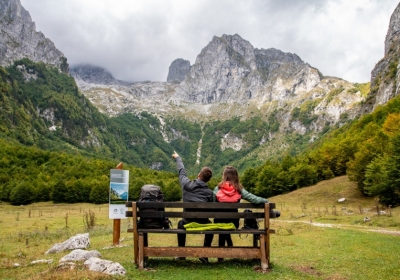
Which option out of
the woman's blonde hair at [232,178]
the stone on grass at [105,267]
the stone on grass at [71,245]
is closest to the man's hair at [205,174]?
the woman's blonde hair at [232,178]

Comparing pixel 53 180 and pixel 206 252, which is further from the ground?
pixel 53 180

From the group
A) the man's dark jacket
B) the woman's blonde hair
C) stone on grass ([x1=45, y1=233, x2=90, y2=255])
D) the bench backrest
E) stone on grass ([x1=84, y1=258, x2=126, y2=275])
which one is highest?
the woman's blonde hair

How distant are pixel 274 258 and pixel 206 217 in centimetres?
380

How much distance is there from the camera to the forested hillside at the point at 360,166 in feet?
142

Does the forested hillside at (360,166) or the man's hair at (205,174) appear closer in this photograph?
the man's hair at (205,174)

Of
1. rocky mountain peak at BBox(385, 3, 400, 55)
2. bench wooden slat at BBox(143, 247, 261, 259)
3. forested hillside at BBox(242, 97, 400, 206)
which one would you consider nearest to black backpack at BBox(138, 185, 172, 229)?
bench wooden slat at BBox(143, 247, 261, 259)

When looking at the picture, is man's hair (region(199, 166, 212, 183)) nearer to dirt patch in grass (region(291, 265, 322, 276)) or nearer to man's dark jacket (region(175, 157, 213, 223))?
man's dark jacket (region(175, 157, 213, 223))

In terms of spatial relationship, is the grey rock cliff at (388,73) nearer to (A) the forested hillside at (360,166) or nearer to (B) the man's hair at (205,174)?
(A) the forested hillside at (360,166)

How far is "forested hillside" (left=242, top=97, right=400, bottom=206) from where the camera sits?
142 ft

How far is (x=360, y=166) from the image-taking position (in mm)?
57188

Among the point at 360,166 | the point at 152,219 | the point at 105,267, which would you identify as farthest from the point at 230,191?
the point at 360,166

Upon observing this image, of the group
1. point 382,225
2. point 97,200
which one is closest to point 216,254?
point 382,225

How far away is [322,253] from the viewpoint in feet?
39.4

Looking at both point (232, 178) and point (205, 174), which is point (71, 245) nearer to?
point (205, 174)
